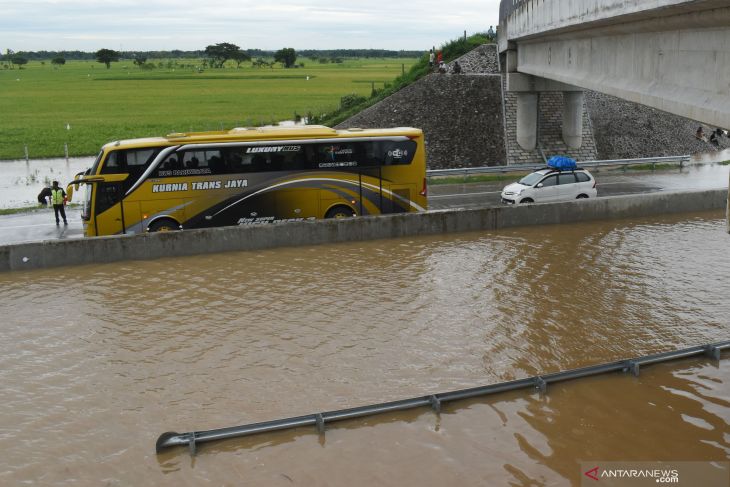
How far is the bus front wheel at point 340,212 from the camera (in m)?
21.5

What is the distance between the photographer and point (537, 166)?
31.8m

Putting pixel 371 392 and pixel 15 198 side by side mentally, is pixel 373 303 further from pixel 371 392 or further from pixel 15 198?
pixel 15 198

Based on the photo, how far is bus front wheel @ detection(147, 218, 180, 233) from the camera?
66.0 feet

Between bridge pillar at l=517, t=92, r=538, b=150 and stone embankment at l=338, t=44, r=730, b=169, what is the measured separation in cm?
38

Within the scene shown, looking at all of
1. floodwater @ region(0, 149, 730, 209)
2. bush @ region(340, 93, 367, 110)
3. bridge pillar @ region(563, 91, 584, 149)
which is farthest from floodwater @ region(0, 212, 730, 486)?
bush @ region(340, 93, 367, 110)

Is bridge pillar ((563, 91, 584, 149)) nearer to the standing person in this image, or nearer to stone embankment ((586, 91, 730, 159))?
stone embankment ((586, 91, 730, 159))

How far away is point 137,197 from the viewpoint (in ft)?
64.6

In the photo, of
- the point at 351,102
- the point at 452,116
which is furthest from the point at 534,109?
the point at 351,102

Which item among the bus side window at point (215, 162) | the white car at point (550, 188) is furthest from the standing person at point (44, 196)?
the white car at point (550, 188)

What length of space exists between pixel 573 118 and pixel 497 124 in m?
3.73

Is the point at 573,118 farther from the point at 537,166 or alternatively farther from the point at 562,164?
the point at 562,164

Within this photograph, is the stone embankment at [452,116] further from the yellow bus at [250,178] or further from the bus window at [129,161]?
the bus window at [129,161]

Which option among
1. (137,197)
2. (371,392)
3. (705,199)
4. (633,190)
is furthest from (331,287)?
(633,190)

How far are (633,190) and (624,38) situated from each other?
13.1 meters
